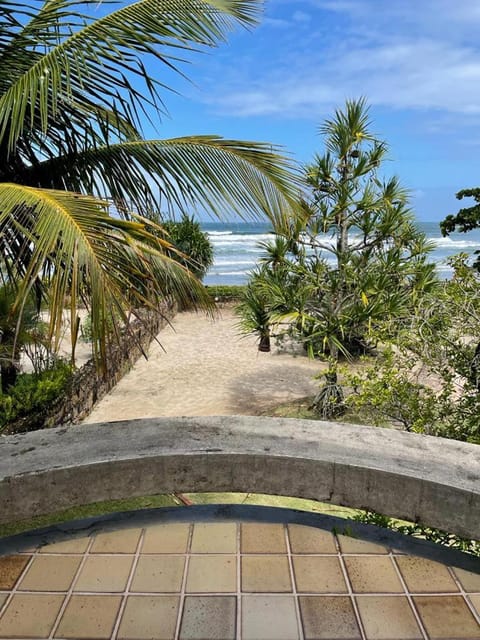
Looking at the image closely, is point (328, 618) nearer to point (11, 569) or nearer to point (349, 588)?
point (349, 588)

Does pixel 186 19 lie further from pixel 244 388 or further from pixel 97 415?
pixel 244 388

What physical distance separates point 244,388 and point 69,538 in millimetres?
8077

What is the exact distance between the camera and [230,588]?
1.70 meters

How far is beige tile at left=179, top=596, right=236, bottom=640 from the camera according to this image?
151 cm

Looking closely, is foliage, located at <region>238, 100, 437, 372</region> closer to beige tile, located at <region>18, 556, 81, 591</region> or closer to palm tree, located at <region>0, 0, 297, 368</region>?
palm tree, located at <region>0, 0, 297, 368</region>

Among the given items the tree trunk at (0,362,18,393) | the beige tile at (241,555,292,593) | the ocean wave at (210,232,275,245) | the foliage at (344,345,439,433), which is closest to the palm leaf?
the beige tile at (241,555,292,593)

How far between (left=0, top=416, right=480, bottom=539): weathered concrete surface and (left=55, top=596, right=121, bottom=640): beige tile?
363 mm

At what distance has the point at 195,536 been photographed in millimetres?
1974

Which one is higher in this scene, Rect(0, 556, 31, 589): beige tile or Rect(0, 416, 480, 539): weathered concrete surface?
Rect(0, 416, 480, 539): weathered concrete surface

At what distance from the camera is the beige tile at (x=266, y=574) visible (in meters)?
1.71

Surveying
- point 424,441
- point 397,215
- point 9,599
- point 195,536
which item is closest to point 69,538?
point 9,599

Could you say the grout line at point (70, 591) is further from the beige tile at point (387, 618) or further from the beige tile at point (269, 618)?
the beige tile at point (387, 618)

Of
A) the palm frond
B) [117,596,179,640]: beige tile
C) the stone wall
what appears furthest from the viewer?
the stone wall

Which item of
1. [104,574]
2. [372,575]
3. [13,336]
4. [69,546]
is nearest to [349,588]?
[372,575]
